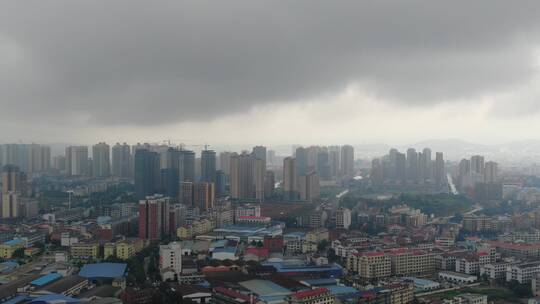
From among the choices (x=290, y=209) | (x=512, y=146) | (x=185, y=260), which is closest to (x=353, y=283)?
(x=185, y=260)

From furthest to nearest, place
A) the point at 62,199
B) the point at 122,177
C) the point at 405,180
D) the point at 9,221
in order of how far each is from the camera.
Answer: the point at 405,180 < the point at 122,177 < the point at 62,199 < the point at 9,221

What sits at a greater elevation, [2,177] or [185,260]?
[2,177]

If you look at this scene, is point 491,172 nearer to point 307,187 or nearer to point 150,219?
point 307,187

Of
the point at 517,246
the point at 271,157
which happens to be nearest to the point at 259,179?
the point at 517,246

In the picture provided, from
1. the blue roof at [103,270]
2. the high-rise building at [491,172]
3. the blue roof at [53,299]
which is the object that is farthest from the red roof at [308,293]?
the high-rise building at [491,172]

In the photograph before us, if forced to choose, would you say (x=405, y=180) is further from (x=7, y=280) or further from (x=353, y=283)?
(x=7, y=280)

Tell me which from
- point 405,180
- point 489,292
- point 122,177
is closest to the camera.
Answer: point 489,292

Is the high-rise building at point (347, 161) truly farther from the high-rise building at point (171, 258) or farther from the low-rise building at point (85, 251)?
the high-rise building at point (171, 258)
